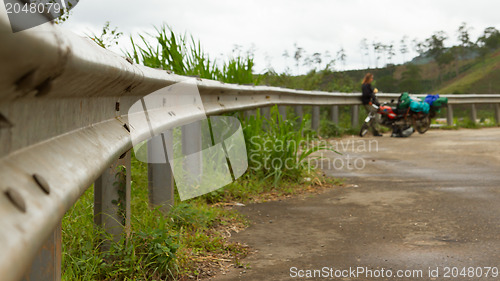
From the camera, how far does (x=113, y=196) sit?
2906 millimetres

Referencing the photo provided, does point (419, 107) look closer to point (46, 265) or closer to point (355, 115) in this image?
point (355, 115)

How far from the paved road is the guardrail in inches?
59.4

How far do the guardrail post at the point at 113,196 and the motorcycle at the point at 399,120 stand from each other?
11886 millimetres

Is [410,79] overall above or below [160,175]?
below

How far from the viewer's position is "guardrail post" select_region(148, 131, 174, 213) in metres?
3.87

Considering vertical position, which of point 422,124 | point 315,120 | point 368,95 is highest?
point 368,95

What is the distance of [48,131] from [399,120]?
1373 cm

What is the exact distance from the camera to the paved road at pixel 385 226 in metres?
3.32

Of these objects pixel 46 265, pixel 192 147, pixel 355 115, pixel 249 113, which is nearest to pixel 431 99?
pixel 355 115

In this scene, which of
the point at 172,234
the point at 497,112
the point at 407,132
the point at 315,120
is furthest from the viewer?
the point at 497,112

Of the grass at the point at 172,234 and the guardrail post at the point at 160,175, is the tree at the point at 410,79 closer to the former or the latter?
the grass at the point at 172,234

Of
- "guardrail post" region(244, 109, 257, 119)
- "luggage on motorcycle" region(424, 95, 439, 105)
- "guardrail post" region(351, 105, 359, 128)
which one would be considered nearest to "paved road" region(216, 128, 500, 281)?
"guardrail post" region(244, 109, 257, 119)

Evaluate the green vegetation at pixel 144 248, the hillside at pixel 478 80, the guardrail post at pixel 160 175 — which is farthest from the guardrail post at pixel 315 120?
the hillside at pixel 478 80

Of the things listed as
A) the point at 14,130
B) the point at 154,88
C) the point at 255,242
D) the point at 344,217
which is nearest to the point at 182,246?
the point at 255,242
